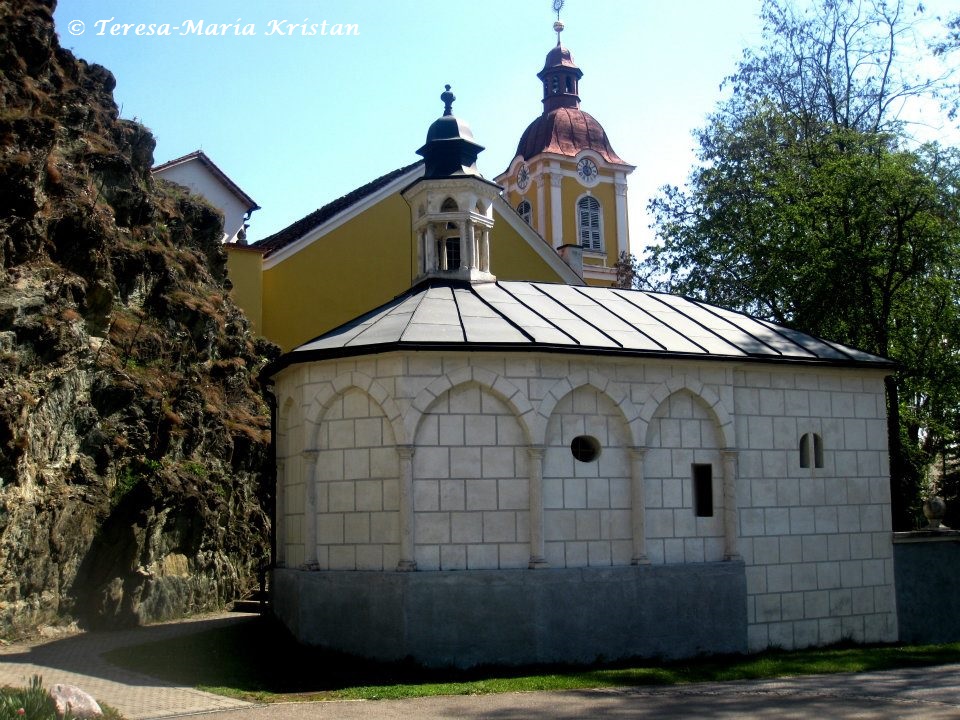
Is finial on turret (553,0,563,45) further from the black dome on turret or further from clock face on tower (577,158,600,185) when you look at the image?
the black dome on turret

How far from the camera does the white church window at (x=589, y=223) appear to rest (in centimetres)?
4919

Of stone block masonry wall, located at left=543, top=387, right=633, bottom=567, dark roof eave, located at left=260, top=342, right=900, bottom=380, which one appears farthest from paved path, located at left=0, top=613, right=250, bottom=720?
stone block masonry wall, located at left=543, top=387, right=633, bottom=567

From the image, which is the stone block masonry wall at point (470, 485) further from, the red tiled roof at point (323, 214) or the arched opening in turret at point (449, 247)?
the red tiled roof at point (323, 214)

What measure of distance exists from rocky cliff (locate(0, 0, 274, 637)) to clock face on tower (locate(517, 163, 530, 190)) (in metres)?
27.7

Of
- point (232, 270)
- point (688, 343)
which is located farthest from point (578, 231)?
point (688, 343)

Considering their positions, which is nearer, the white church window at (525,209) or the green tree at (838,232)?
the green tree at (838,232)

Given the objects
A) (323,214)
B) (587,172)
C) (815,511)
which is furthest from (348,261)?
(587,172)

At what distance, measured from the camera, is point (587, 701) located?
1213 cm

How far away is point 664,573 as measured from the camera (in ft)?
51.1

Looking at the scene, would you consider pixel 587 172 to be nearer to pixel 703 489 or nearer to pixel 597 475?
A: pixel 703 489

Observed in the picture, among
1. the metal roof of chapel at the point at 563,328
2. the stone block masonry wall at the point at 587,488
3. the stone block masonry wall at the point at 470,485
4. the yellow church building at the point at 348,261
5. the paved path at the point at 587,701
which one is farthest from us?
the yellow church building at the point at 348,261

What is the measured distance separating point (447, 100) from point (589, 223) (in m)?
30.0

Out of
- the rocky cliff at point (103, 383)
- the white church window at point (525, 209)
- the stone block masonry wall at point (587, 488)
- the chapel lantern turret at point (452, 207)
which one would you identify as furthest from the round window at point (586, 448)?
the white church window at point (525, 209)

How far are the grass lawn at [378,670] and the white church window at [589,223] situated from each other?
3436 centimetres
